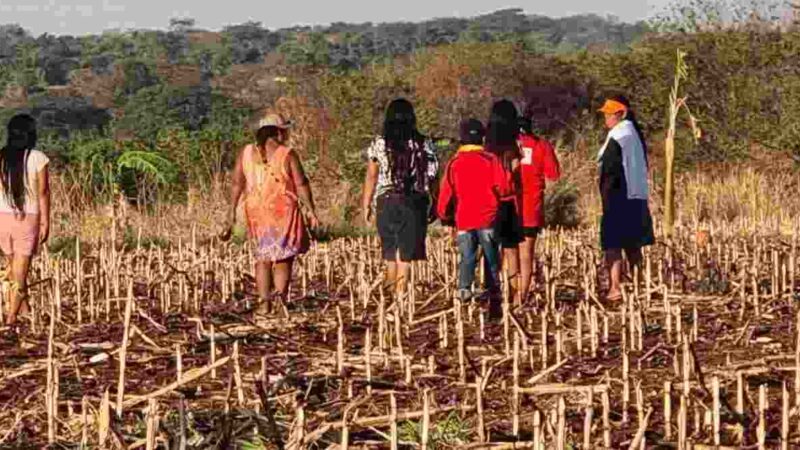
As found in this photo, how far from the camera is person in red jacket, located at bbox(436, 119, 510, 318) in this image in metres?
12.4

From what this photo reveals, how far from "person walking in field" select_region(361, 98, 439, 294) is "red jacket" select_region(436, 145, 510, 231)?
51cm

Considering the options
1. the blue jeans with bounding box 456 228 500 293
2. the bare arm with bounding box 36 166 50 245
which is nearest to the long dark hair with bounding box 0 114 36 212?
the bare arm with bounding box 36 166 50 245

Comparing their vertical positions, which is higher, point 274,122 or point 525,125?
point 274,122

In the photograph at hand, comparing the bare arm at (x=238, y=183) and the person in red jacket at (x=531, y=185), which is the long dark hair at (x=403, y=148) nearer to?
the person in red jacket at (x=531, y=185)

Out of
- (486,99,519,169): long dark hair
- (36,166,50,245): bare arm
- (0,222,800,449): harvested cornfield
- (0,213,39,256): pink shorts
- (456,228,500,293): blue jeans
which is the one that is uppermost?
(486,99,519,169): long dark hair

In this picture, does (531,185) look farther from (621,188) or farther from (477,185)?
(477,185)

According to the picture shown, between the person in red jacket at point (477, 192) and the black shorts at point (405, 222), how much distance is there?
48 cm

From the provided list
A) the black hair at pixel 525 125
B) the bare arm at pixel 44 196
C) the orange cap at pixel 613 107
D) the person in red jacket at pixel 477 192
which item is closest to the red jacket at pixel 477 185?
the person in red jacket at pixel 477 192

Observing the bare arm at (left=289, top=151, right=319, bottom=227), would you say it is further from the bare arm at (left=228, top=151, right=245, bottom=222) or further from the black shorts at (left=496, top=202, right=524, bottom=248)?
the black shorts at (left=496, top=202, right=524, bottom=248)

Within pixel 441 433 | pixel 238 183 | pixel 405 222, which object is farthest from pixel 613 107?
pixel 441 433

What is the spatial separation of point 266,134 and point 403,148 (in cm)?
95

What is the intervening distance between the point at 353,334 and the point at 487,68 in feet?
129

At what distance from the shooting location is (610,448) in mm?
7090

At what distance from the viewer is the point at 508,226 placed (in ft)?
41.5
